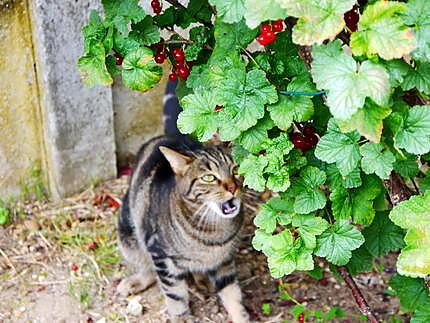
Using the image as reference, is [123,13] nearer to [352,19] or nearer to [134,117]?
[352,19]

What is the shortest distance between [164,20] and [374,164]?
79cm

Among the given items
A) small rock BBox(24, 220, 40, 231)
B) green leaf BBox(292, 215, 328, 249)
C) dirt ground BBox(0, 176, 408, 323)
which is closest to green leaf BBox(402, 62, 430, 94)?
green leaf BBox(292, 215, 328, 249)

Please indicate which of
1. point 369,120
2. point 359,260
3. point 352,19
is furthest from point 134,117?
point 369,120

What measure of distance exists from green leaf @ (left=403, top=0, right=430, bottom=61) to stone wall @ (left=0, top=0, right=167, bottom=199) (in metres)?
2.11

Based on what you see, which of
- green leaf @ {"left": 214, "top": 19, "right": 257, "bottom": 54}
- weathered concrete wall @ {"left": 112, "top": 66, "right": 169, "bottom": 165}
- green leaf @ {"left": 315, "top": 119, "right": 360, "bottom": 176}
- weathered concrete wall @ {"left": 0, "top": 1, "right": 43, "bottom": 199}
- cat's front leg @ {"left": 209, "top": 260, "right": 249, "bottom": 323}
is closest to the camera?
green leaf @ {"left": 315, "top": 119, "right": 360, "bottom": 176}

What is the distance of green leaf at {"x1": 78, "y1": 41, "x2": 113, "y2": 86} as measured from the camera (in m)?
2.07

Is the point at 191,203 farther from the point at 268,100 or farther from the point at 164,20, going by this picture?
the point at 268,100

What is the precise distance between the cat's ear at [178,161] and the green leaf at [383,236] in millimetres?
866

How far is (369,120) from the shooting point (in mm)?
1647

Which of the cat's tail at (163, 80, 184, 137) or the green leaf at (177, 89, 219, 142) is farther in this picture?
the cat's tail at (163, 80, 184, 137)

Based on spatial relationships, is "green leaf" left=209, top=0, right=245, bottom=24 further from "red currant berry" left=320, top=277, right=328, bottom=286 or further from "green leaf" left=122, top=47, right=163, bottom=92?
"red currant berry" left=320, top=277, right=328, bottom=286

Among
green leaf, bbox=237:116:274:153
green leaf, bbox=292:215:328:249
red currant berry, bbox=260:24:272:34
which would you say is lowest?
green leaf, bbox=292:215:328:249

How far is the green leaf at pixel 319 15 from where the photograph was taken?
155cm

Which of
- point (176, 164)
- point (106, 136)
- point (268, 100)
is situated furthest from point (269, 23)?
point (106, 136)
